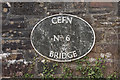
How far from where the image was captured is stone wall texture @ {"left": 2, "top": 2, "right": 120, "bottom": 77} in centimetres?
271

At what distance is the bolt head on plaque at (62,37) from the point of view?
2660mm

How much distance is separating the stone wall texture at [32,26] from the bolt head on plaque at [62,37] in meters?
0.11

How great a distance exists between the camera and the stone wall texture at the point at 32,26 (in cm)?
271

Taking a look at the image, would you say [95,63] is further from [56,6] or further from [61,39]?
[56,6]

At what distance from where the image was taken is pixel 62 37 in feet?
8.80

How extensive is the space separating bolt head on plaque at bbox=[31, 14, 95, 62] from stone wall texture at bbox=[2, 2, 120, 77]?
11cm

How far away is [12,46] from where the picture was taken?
2.79 meters

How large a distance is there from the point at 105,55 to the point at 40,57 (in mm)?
1148

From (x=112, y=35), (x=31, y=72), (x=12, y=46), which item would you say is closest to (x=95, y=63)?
(x=112, y=35)

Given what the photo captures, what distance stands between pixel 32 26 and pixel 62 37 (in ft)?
1.89

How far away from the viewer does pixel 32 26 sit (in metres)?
2.77

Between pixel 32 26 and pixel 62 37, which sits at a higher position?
pixel 32 26

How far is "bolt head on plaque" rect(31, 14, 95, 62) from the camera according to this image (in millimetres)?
2660

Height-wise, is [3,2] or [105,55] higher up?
[3,2]
